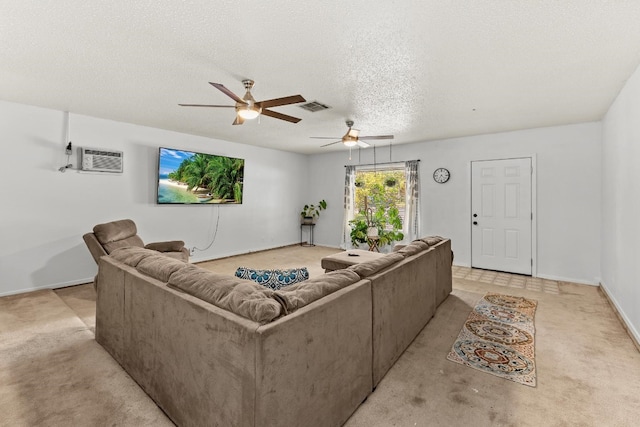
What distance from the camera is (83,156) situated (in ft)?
14.0

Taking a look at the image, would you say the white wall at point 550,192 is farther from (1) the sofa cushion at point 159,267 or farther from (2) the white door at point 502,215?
(1) the sofa cushion at point 159,267

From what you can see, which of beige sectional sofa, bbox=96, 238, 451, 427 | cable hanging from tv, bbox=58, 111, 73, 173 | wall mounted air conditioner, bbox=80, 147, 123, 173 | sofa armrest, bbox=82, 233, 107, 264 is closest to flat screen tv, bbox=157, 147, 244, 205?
wall mounted air conditioner, bbox=80, 147, 123, 173

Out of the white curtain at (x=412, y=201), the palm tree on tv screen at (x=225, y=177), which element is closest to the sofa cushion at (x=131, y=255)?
the palm tree on tv screen at (x=225, y=177)

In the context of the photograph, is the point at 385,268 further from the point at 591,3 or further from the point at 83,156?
the point at 83,156

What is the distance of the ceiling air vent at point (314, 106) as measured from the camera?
369 cm

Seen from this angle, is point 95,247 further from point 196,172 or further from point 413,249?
point 413,249

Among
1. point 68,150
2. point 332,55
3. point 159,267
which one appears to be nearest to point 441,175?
point 332,55

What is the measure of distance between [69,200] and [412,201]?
580 centimetres

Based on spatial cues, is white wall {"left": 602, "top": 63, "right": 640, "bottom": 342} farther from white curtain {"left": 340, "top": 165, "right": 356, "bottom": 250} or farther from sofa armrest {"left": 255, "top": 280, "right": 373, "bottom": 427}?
white curtain {"left": 340, "top": 165, "right": 356, "bottom": 250}

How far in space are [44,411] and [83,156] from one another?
3.66 meters

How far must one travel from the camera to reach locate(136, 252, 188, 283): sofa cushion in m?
1.83

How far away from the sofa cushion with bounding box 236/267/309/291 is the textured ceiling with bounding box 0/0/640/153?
5.54ft

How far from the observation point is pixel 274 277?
1887mm

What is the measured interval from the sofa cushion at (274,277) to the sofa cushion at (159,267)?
39cm
